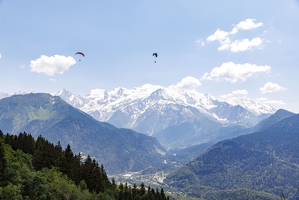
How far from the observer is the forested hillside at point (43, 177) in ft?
265

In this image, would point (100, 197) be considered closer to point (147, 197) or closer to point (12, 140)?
point (147, 197)

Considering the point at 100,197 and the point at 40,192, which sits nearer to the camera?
the point at 40,192

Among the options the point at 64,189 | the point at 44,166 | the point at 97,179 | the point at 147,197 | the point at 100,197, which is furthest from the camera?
the point at 147,197

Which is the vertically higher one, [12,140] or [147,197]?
[12,140]

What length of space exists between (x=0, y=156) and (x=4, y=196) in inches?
584

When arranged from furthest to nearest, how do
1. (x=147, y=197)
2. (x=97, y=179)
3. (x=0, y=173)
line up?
(x=147, y=197) → (x=97, y=179) → (x=0, y=173)

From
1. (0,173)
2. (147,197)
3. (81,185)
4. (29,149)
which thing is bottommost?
(147,197)

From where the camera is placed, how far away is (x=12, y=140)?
5123 inches

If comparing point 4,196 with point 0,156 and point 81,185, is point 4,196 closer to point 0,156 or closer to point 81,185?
point 0,156

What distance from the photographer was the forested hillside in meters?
80.7

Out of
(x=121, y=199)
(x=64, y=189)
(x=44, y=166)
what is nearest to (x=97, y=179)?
(x=121, y=199)

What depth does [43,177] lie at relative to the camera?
87875 mm

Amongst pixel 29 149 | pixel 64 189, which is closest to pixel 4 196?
pixel 64 189

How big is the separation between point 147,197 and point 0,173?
78.1 metres
